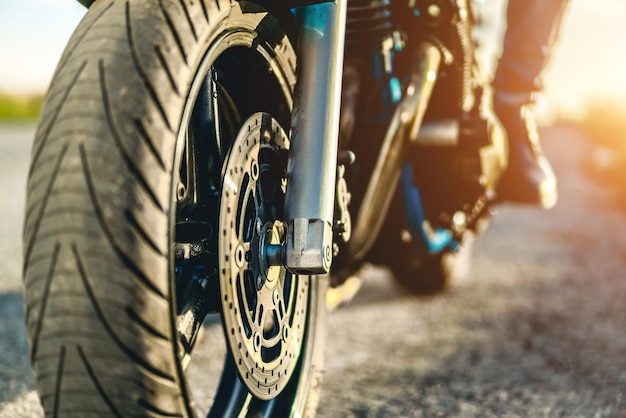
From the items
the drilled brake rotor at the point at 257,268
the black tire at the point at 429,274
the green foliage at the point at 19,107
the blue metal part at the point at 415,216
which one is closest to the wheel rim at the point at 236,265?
the drilled brake rotor at the point at 257,268

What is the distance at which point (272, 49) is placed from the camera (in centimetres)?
132

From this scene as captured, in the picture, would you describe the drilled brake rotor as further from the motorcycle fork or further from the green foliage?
the green foliage

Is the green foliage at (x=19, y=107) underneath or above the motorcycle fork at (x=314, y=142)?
above

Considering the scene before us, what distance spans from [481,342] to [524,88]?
0.95m

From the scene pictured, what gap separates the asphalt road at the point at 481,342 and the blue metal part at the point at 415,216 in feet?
1.41

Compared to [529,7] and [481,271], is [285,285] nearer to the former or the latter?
[529,7]

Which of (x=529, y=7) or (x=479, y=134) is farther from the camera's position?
(x=529, y=7)

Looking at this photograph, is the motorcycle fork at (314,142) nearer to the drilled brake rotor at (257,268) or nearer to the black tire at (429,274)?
the drilled brake rotor at (257,268)

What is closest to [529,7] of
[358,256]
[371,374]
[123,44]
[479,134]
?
[479,134]

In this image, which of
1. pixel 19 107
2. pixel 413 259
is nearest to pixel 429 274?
pixel 413 259

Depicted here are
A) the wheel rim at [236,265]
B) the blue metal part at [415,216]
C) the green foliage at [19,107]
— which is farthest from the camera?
the green foliage at [19,107]

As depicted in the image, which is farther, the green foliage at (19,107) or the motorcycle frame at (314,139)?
the green foliage at (19,107)

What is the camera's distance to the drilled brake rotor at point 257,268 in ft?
3.82

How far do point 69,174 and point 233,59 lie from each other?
1.72 ft
